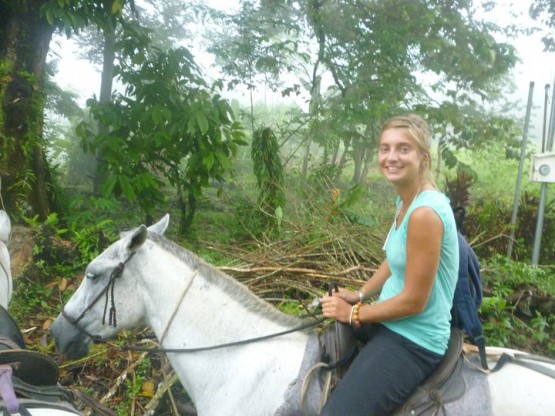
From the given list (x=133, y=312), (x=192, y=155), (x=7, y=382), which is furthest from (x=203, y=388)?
(x=192, y=155)

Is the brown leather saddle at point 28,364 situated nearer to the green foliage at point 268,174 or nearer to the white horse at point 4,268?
the white horse at point 4,268

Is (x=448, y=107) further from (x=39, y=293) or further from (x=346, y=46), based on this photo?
(x=39, y=293)

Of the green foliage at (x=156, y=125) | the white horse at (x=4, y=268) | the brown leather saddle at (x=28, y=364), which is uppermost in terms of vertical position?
the green foliage at (x=156, y=125)

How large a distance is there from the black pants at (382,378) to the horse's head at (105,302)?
1.10 metres

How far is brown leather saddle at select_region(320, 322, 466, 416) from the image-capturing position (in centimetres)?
191

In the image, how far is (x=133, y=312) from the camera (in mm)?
2312

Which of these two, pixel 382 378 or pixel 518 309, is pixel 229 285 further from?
pixel 518 309

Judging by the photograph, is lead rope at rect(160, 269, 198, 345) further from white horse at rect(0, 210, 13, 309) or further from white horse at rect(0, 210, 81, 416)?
white horse at rect(0, 210, 13, 309)

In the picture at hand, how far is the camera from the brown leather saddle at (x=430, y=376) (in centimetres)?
191

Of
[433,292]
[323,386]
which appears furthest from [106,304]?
[433,292]

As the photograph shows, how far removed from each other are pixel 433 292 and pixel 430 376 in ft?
1.30

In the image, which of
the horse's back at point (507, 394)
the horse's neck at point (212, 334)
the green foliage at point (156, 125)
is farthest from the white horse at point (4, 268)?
the green foliage at point (156, 125)

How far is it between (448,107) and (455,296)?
6.68m

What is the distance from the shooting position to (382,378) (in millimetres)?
1870
